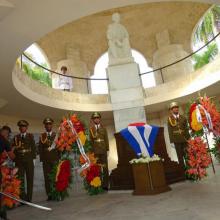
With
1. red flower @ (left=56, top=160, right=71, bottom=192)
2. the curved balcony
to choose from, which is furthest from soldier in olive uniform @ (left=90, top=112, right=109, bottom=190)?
the curved balcony

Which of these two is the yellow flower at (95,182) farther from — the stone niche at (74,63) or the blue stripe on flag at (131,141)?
the stone niche at (74,63)

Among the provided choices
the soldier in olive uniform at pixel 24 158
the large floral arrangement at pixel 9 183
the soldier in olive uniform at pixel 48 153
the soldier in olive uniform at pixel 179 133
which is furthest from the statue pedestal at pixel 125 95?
the large floral arrangement at pixel 9 183

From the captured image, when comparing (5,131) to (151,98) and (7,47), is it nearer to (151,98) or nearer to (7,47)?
(7,47)

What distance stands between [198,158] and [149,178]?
125cm

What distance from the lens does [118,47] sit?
7332 mm

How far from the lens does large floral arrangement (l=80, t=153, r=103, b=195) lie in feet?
17.3

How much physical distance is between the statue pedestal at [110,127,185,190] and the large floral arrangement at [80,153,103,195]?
0.29m

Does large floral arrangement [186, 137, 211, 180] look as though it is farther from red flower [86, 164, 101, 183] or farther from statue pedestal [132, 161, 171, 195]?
red flower [86, 164, 101, 183]

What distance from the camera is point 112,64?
7020 millimetres

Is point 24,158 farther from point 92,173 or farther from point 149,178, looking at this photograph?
point 149,178

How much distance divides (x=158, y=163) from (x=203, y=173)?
1.13 meters

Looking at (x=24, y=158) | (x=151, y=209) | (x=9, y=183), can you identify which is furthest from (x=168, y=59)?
(x=151, y=209)

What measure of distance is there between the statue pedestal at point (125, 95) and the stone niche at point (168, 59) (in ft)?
24.2

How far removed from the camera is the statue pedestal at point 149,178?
14.7 ft
